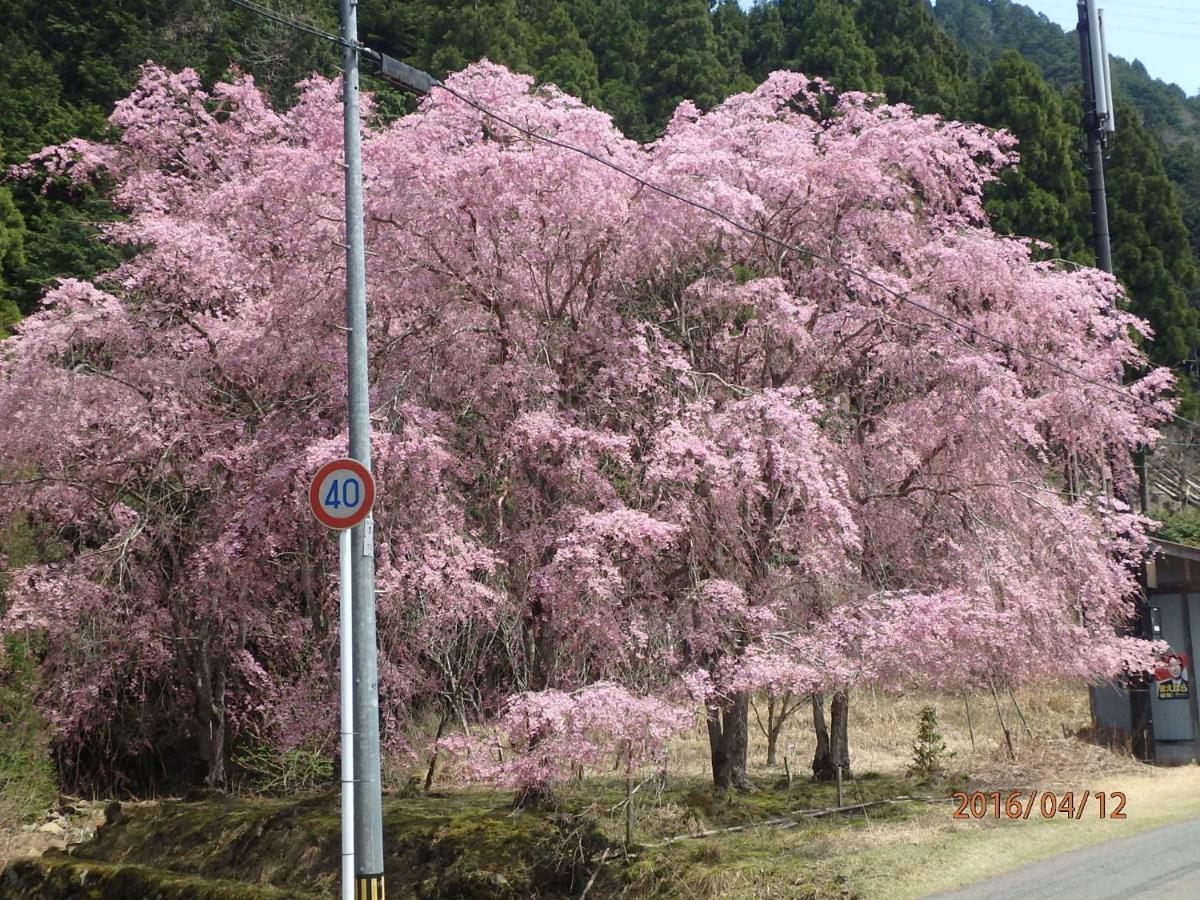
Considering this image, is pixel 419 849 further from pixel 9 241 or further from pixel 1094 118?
pixel 9 241

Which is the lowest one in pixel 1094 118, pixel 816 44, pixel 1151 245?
pixel 1094 118

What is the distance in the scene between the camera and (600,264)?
13.5 meters

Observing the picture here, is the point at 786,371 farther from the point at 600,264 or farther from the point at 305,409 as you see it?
the point at 305,409

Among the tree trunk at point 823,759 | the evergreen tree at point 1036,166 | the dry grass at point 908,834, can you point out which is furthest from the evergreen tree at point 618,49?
the tree trunk at point 823,759

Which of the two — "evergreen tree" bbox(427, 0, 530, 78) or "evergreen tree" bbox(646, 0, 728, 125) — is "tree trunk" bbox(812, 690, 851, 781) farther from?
"evergreen tree" bbox(646, 0, 728, 125)

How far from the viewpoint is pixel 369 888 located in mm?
8078

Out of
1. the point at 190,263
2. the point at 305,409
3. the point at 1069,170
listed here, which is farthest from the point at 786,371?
the point at 1069,170

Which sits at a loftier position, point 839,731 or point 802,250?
point 802,250

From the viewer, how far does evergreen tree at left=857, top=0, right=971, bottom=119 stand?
124 feet

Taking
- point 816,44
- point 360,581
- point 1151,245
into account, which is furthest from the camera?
point 816,44

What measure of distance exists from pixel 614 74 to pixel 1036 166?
14.2 meters
